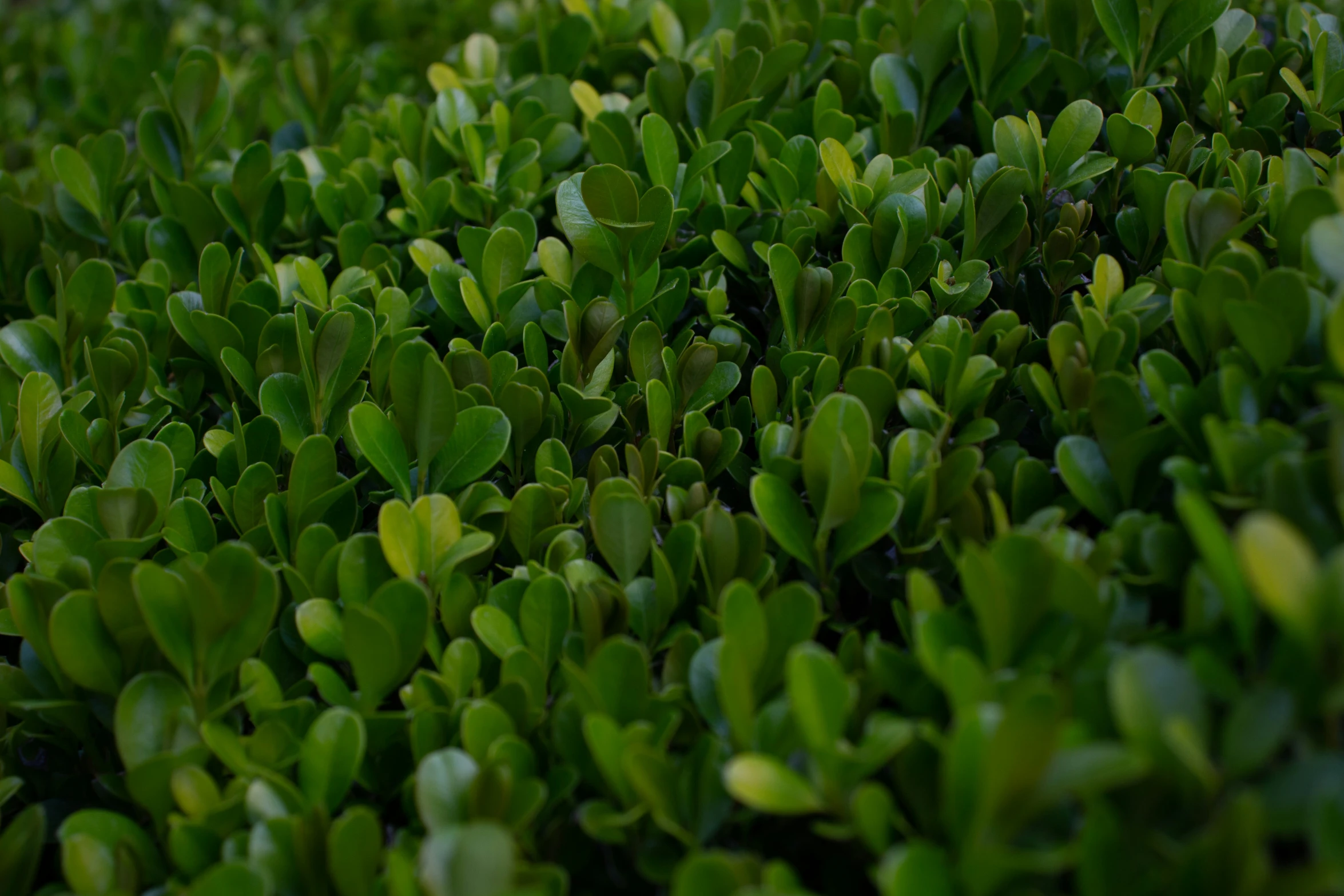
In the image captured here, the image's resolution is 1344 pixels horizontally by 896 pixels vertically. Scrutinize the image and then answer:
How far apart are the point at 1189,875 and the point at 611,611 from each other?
2.00ft

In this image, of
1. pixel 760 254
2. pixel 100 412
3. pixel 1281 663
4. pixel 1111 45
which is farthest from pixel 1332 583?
pixel 100 412

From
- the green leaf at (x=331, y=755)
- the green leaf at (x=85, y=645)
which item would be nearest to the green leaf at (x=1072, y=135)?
the green leaf at (x=331, y=755)

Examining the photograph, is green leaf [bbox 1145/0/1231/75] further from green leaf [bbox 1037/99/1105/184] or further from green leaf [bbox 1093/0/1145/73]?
green leaf [bbox 1037/99/1105/184]

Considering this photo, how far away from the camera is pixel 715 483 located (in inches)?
57.0

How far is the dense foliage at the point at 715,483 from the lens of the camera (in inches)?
35.5

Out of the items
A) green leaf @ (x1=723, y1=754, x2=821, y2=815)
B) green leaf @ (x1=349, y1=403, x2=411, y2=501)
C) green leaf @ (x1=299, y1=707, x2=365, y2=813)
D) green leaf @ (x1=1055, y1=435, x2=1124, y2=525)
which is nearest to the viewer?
green leaf @ (x1=723, y1=754, x2=821, y2=815)

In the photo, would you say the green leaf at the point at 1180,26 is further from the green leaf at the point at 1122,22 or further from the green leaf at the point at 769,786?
the green leaf at the point at 769,786

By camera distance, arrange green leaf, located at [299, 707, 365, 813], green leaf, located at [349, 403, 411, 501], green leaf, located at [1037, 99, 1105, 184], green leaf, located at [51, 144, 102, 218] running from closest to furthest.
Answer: green leaf, located at [299, 707, 365, 813]
green leaf, located at [349, 403, 411, 501]
green leaf, located at [1037, 99, 1105, 184]
green leaf, located at [51, 144, 102, 218]

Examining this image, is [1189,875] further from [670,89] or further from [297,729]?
[670,89]

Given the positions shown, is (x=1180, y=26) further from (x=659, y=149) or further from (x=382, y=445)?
(x=382, y=445)

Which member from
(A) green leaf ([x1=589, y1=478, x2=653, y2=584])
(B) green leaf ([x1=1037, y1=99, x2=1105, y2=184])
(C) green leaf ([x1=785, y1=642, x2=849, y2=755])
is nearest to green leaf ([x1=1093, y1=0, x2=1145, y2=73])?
(B) green leaf ([x1=1037, y1=99, x2=1105, y2=184])

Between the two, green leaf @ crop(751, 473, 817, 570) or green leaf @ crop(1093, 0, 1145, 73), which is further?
green leaf @ crop(1093, 0, 1145, 73)

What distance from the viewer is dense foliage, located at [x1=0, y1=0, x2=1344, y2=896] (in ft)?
2.96

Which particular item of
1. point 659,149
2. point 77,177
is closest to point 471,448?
point 659,149
